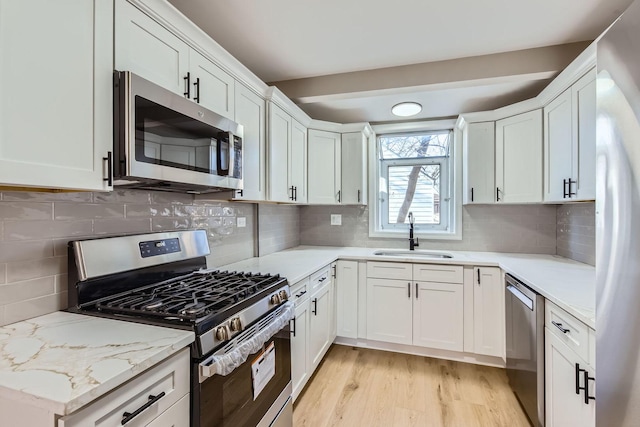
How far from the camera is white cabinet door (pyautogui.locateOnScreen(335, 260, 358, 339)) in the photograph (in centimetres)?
282

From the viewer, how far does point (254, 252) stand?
262 centimetres

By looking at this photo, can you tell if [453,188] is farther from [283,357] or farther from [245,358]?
[245,358]

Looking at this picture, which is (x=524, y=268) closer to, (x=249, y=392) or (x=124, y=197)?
(x=249, y=392)

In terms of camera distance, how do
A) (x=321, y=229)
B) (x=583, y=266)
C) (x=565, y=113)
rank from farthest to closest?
(x=321, y=229), (x=583, y=266), (x=565, y=113)

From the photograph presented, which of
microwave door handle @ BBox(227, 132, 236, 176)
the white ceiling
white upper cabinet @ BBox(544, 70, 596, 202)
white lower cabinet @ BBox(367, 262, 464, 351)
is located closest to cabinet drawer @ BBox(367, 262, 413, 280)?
white lower cabinet @ BBox(367, 262, 464, 351)

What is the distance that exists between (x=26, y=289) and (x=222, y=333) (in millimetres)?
724

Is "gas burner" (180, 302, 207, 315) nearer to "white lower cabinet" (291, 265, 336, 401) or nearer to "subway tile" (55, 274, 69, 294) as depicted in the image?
"subway tile" (55, 274, 69, 294)

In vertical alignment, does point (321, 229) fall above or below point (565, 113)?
below

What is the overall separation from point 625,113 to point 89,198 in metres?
1.84

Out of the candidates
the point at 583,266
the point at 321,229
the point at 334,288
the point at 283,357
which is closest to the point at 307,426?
the point at 283,357

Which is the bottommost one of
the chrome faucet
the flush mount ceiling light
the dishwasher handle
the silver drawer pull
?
the silver drawer pull

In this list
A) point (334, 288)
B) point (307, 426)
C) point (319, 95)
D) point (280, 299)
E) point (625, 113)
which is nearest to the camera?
point (625, 113)

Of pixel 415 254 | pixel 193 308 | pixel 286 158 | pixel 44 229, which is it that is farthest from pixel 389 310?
pixel 44 229

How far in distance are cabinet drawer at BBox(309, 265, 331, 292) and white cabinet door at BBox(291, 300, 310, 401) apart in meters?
0.15
